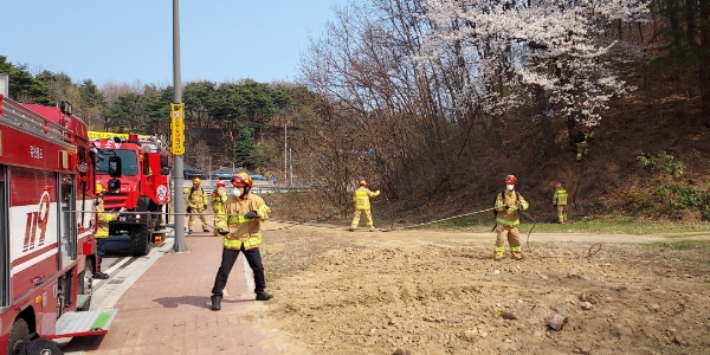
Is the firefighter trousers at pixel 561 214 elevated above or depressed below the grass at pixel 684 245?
above

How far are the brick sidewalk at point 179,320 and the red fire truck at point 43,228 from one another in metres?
0.44

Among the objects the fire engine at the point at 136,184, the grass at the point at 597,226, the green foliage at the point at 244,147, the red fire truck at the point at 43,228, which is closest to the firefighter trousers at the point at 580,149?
the grass at the point at 597,226

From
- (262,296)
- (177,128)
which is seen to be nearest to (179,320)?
(262,296)

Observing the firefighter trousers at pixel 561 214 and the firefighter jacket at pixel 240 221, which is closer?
the firefighter jacket at pixel 240 221

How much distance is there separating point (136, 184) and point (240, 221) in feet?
26.5

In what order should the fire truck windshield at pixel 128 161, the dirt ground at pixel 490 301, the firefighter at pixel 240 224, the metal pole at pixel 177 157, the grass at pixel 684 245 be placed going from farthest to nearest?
the fire truck windshield at pixel 128 161, the metal pole at pixel 177 157, the grass at pixel 684 245, the firefighter at pixel 240 224, the dirt ground at pixel 490 301

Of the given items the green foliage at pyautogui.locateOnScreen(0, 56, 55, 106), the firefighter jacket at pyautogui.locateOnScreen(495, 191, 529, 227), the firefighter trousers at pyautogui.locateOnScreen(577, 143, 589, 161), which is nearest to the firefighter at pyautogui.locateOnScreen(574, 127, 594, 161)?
the firefighter trousers at pyautogui.locateOnScreen(577, 143, 589, 161)

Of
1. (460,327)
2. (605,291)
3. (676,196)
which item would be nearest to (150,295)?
(460,327)

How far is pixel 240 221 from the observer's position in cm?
876

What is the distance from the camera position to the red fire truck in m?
4.43

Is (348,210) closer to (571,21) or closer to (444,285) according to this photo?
(571,21)

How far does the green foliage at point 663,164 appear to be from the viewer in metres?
21.6

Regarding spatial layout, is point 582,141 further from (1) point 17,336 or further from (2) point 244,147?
(2) point 244,147

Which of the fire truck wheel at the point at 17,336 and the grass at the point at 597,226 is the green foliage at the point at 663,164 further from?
the fire truck wheel at the point at 17,336
